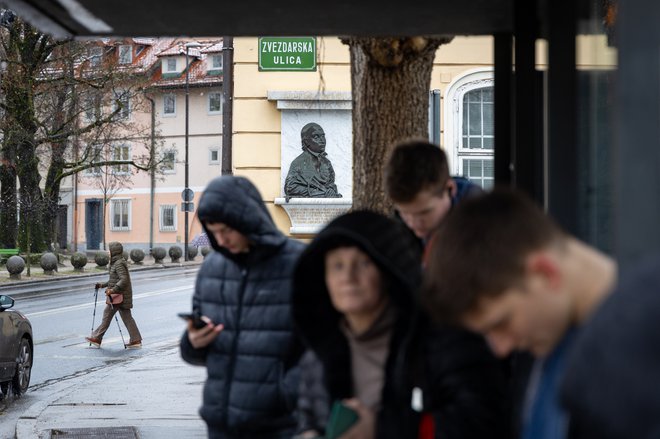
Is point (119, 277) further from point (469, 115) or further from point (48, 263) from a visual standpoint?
point (48, 263)

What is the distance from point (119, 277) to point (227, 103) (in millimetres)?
5772

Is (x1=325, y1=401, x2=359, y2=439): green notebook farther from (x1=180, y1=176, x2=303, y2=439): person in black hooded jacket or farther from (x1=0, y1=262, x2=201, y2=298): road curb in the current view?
(x1=0, y1=262, x2=201, y2=298): road curb

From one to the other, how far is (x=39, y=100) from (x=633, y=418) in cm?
4363

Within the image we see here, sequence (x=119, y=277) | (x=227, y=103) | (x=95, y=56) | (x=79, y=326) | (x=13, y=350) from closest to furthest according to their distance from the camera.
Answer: (x=13, y=350) < (x=227, y=103) < (x=119, y=277) < (x=79, y=326) < (x=95, y=56)

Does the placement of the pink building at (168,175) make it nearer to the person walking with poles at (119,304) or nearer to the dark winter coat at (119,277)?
the dark winter coat at (119,277)

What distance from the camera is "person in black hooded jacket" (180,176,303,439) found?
4.27 m

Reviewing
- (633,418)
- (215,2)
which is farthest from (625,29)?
(215,2)

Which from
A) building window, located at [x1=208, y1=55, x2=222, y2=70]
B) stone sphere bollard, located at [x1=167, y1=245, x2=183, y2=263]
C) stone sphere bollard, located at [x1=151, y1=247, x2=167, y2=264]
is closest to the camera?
stone sphere bollard, located at [x1=151, y1=247, x2=167, y2=264]

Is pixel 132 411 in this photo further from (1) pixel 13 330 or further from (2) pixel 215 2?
(2) pixel 215 2

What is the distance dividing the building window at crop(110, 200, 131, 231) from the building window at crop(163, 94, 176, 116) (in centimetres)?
641

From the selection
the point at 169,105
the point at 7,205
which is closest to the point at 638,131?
the point at 7,205

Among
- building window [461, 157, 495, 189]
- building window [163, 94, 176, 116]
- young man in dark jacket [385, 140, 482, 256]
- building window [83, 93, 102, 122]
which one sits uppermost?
building window [163, 94, 176, 116]

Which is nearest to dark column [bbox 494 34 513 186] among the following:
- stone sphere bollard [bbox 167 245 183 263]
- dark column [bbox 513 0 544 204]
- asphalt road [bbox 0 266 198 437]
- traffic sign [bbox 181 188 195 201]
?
dark column [bbox 513 0 544 204]

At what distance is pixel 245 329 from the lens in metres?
4.33
